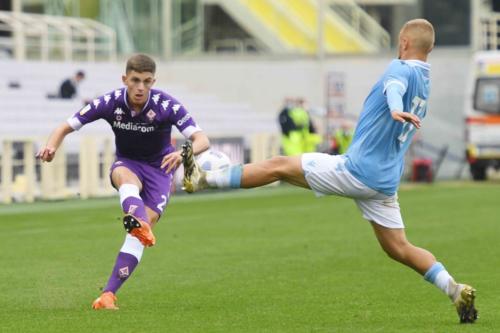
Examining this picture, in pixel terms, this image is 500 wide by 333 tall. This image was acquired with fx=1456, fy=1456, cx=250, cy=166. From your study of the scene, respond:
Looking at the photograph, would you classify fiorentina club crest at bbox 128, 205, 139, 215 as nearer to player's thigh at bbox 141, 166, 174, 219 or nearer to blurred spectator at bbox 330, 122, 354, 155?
player's thigh at bbox 141, 166, 174, 219

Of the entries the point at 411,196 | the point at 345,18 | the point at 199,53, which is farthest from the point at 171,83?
the point at 411,196

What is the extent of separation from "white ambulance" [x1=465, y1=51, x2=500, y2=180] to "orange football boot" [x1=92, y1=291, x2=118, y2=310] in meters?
28.2

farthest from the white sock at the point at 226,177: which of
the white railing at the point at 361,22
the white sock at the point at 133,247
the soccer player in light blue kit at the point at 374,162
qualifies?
the white railing at the point at 361,22

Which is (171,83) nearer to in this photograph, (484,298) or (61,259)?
(61,259)

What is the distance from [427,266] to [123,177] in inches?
100

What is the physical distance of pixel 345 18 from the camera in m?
45.8

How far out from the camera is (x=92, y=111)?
11.3 metres

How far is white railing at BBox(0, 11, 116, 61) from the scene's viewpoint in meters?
40.3

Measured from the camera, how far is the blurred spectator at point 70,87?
3591 cm

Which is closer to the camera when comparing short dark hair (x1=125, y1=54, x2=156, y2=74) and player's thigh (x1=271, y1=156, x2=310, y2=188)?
player's thigh (x1=271, y1=156, x2=310, y2=188)

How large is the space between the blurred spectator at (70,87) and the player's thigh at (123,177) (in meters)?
24.6

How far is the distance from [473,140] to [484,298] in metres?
27.2

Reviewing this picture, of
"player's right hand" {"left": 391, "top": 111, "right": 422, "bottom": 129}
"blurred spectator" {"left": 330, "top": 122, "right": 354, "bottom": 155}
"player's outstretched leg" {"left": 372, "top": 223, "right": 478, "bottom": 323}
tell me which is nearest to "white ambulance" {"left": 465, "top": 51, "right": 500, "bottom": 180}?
"blurred spectator" {"left": 330, "top": 122, "right": 354, "bottom": 155}

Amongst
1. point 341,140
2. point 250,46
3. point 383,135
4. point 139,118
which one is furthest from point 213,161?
point 250,46
